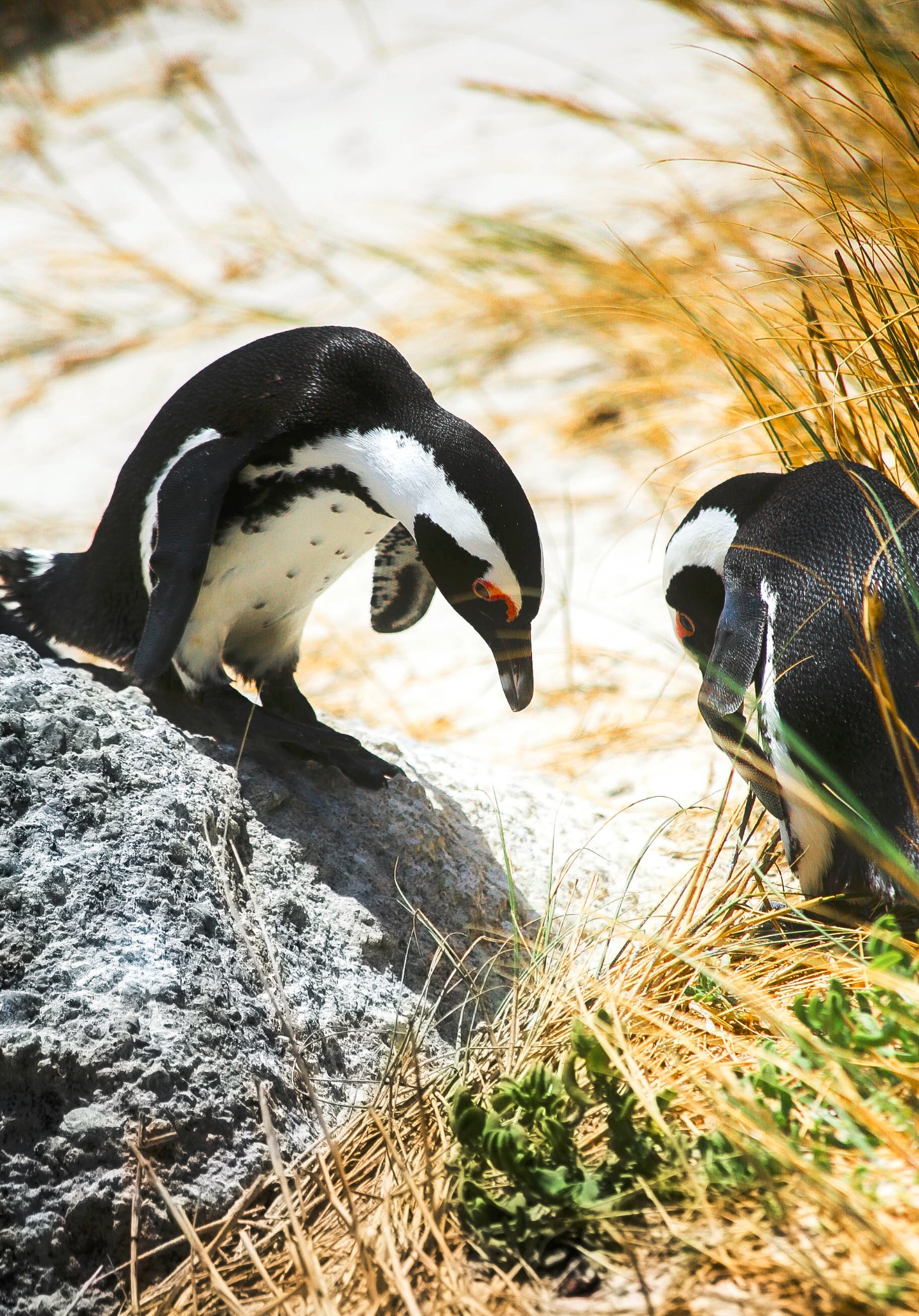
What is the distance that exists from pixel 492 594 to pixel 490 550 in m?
0.08

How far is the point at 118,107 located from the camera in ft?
25.3

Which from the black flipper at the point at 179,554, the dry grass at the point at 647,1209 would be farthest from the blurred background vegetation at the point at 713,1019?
the black flipper at the point at 179,554

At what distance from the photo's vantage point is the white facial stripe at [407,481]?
176cm

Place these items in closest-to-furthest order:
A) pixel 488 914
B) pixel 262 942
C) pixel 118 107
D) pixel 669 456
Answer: pixel 262 942, pixel 488 914, pixel 669 456, pixel 118 107

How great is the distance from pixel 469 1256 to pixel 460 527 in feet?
3.26

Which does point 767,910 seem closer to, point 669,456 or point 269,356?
point 269,356

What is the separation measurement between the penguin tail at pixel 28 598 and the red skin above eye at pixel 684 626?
1.16 meters

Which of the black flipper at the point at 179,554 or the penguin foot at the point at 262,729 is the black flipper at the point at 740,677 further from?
the black flipper at the point at 179,554

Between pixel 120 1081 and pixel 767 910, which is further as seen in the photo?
pixel 767 910

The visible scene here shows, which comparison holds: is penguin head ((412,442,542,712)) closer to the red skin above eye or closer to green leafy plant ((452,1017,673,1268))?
the red skin above eye

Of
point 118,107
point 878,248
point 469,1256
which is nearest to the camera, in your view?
point 469,1256

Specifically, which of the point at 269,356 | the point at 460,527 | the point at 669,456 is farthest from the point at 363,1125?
the point at 669,456

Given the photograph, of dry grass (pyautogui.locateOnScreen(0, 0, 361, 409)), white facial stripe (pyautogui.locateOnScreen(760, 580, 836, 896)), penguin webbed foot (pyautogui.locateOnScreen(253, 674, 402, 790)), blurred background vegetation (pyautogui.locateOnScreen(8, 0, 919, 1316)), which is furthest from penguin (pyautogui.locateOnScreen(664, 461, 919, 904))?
dry grass (pyautogui.locateOnScreen(0, 0, 361, 409))

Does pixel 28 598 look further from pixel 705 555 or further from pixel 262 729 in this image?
pixel 705 555
